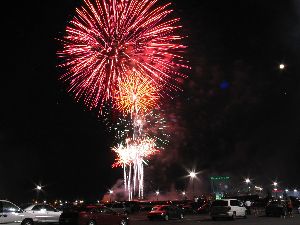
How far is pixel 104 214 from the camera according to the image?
26.0 m

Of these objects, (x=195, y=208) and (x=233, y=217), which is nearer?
(x=233, y=217)

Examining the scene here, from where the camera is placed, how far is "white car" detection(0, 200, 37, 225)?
22891mm

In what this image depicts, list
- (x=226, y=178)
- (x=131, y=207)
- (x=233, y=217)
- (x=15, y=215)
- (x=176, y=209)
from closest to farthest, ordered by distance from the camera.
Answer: (x=15, y=215)
(x=233, y=217)
(x=176, y=209)
(x=131, y=207)
(x=226, y=178)

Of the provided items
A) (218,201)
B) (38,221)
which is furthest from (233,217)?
(38,221)

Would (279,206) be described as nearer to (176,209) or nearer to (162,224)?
(176,209)

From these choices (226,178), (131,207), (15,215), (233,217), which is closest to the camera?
(15,215)

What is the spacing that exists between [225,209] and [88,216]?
12.0m

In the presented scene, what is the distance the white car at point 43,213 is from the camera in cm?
2567

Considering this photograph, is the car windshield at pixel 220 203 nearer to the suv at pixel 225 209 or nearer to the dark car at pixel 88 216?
the suv at pixel 225 209

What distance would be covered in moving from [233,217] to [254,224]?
6.50 meters

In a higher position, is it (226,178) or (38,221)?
(226,178)

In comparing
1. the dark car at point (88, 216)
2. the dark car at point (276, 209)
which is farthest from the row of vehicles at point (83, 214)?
the dark car at point (276, 209)

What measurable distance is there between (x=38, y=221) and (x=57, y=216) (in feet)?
5.65

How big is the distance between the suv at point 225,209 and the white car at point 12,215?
1409cm
